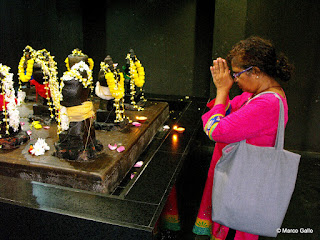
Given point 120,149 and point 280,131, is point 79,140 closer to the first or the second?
point 120,149

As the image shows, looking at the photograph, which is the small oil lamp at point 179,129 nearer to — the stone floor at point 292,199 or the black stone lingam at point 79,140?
the stone floor at point 292,199

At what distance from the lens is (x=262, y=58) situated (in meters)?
1.76

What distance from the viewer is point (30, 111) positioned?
3295 millimetres

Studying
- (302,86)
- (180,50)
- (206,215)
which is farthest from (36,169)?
(302,86)

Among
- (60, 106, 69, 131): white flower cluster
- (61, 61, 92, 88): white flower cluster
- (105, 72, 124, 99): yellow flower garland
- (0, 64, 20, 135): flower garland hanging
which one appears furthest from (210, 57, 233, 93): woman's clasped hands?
(0, 64, 20, 135): flower garland hanging

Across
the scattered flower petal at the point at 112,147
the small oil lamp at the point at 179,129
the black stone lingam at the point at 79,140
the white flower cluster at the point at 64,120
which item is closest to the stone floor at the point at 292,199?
the small oil lamp at the point at 179,129

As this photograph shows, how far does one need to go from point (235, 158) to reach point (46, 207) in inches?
41.8

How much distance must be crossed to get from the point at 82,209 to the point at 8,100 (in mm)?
1068

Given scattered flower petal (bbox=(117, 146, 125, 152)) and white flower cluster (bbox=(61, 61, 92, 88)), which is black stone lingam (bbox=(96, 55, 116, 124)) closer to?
scattered flower petal (bbox=(117, 146, 125, 152))

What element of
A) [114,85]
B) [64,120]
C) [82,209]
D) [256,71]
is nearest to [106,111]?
[114,85]

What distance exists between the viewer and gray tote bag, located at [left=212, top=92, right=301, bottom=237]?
67.1 inches

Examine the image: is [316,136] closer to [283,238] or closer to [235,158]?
[283,238]

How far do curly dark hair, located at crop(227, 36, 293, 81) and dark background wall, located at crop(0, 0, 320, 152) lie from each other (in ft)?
6.47

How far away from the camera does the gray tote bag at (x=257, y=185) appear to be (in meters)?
1.70
